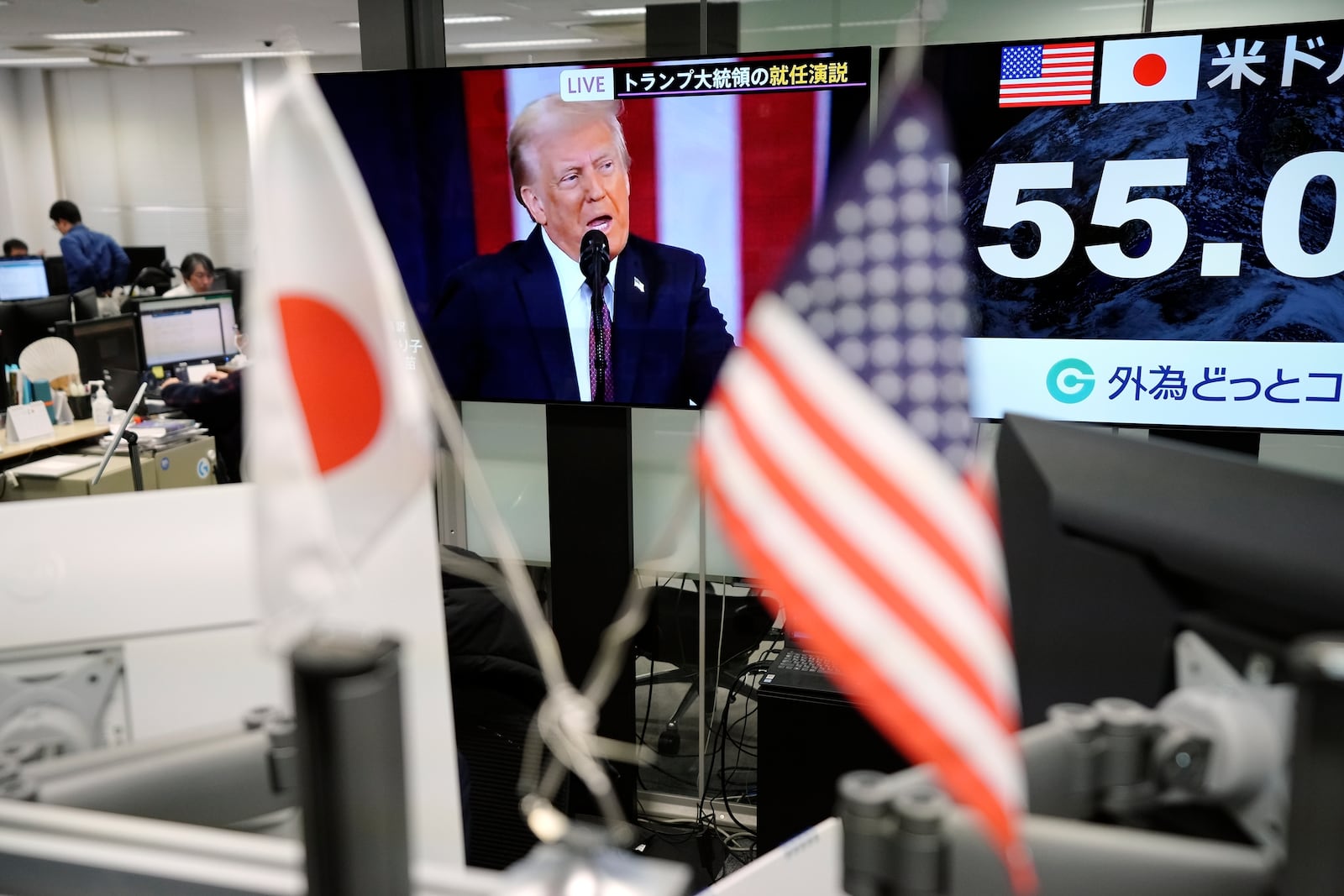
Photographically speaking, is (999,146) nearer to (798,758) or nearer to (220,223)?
(798,758)

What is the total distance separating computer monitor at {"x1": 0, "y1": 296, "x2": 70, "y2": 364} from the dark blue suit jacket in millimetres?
2969

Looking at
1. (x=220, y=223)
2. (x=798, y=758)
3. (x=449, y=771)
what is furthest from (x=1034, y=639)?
(x=220, y=223)

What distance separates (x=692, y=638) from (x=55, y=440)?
274 centimetres

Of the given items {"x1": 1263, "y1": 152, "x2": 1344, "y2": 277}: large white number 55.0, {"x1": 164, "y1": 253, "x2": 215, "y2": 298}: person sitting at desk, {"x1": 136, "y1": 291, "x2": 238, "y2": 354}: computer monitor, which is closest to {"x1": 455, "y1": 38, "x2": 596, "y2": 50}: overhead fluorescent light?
{"x1": 136, "y1": 291, "x2": 238, "y2": 354}: computer monitor

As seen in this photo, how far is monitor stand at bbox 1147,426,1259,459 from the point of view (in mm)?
2531

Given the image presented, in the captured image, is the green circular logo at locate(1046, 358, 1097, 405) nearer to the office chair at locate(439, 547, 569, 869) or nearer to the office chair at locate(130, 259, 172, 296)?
the office chair at locate(439, 547, 569, 869)

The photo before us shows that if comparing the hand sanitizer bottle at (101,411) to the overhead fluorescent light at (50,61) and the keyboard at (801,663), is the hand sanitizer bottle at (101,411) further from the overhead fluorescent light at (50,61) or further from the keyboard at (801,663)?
the overhead fluorescent light at (50,61)

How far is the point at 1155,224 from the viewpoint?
96.6 inches

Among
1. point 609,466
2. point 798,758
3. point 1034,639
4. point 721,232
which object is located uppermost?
point 721,232

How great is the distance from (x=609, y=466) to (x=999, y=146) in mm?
1352

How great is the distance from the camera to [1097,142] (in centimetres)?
245

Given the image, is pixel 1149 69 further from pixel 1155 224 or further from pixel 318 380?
pixel 318 380

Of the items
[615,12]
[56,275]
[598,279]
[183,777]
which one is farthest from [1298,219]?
[56,275]

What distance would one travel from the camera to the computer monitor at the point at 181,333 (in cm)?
463
